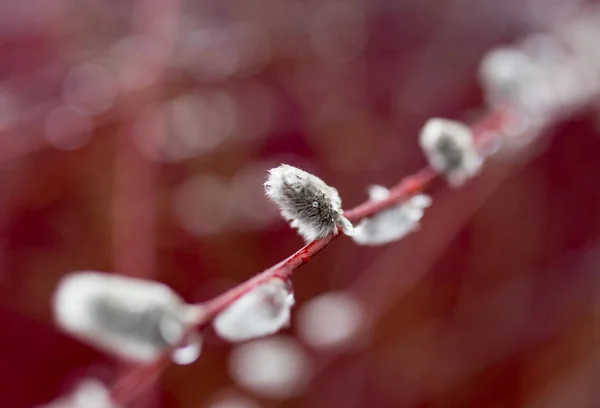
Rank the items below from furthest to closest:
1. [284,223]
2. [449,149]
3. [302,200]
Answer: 1. [284,223]
2. [449,149]
3. [302,200]

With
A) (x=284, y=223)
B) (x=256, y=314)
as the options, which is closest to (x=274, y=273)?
(x=256, y=314)

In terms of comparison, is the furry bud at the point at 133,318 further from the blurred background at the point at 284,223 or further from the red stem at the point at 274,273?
the blurred background at the point at 284,223

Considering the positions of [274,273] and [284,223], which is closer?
[274,273]

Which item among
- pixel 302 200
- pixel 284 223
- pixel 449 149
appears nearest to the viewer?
pixel 302 200

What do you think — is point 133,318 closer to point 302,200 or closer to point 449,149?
point 302,200

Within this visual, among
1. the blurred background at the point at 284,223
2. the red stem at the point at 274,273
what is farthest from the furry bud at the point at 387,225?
the blurred background at the point at 284,223

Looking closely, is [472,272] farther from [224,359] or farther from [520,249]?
[224,359]

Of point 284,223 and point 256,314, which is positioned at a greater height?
point 284,223
